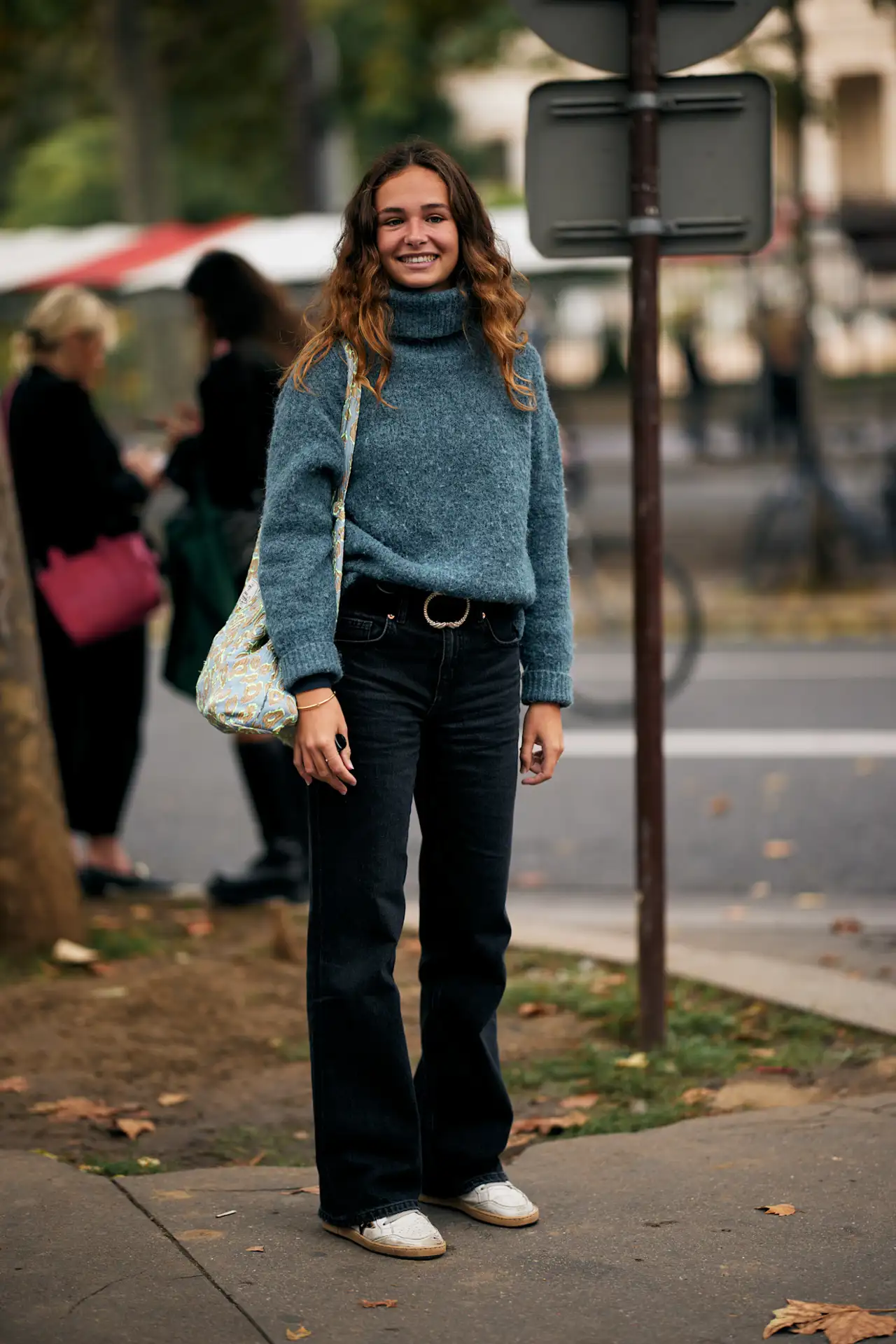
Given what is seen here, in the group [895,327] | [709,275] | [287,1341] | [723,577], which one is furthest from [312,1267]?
[709,275]

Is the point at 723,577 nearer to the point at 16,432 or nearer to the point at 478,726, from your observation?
the point at 16,432

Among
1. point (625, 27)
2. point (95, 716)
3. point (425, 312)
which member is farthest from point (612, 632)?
point (425, 312)

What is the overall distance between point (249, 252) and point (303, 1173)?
1297 centimetres

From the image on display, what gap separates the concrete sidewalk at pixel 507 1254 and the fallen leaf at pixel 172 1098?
0.55 meters

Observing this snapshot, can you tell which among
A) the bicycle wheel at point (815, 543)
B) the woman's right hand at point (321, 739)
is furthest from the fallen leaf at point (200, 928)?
the bicycle wheel at point (815, 543)

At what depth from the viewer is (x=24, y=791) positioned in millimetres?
5125

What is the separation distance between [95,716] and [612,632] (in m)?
5.83

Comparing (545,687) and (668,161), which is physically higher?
(668,161)

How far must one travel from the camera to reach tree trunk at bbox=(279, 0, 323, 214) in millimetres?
19781

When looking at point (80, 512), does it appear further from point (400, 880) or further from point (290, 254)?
point (290, 254)

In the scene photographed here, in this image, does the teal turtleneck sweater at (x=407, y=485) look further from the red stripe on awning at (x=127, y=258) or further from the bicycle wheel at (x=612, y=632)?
the red stripe on awning at (x=127, y=258)

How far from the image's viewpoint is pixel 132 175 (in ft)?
77.3

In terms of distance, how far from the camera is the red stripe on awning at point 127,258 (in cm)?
1647

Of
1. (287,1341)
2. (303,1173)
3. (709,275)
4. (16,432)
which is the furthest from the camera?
(709,275)
